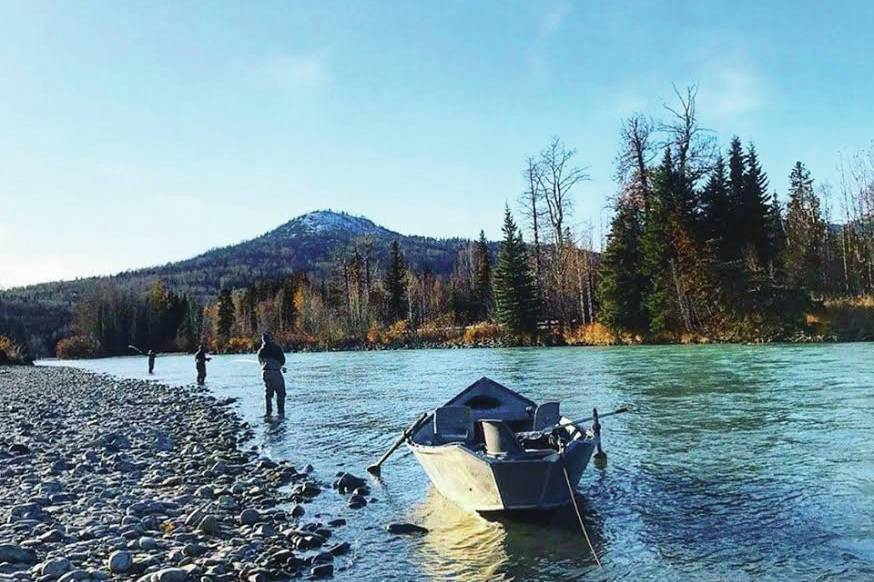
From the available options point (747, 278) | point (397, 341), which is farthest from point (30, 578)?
point (397, 341)

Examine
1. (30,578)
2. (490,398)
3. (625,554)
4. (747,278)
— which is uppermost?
(747,278)

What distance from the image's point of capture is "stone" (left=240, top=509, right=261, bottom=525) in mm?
8172

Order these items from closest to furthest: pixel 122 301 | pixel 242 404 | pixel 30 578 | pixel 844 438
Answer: pixel 30 578 < pixel 844 438 < pixel 242 404 < pixel 122 301

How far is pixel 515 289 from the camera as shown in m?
54.7

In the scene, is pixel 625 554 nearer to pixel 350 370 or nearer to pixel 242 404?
pixel 242 404

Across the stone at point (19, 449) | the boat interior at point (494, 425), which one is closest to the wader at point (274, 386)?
the stone at point (19, 449)

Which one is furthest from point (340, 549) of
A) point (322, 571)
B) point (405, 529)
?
point (405, 529)

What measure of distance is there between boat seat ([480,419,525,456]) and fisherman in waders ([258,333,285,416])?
11026 millimetres

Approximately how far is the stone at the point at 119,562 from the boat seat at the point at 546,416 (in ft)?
19.8

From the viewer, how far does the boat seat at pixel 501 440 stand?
8055 millimetres

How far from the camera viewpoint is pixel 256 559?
6.84 metres

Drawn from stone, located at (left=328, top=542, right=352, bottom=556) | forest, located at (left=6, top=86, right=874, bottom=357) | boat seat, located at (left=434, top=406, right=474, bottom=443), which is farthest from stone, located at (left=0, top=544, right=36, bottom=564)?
forest, located at (left=6, top=86, right=874, bottom=357)

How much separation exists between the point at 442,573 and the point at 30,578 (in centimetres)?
372

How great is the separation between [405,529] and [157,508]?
3.16 metres
